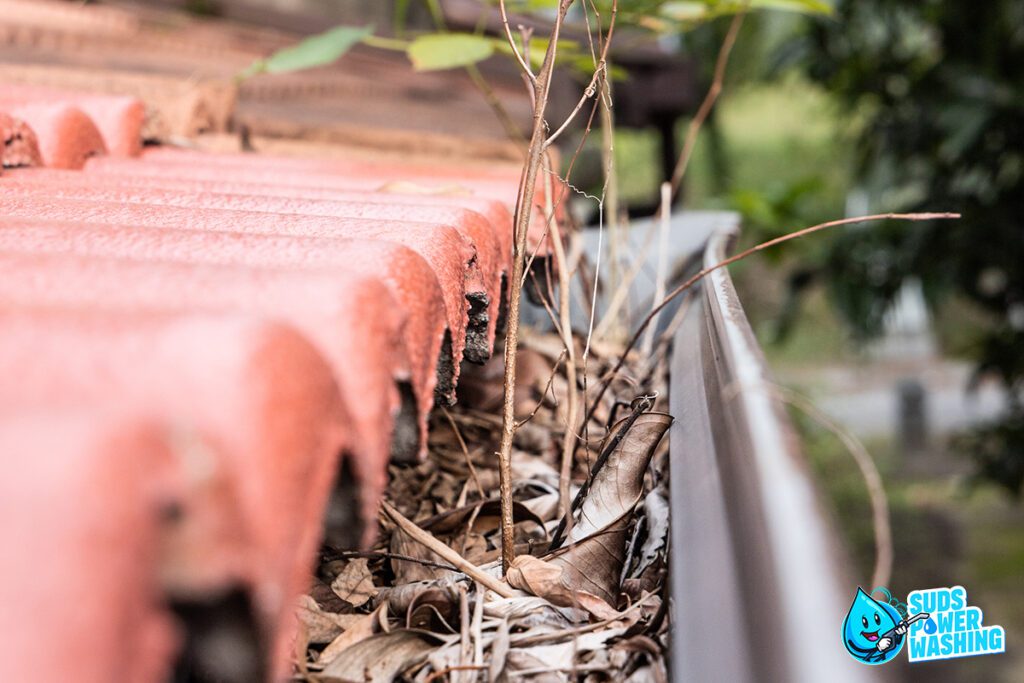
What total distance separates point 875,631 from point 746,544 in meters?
0.41

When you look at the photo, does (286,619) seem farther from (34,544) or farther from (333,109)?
(333,109)

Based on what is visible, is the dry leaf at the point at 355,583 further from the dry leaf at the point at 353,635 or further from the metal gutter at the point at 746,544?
the metal gutter at the point at 746,544

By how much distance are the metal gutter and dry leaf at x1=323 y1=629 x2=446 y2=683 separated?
0.27 metres

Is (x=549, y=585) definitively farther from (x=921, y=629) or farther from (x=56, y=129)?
(x=56, y=129)

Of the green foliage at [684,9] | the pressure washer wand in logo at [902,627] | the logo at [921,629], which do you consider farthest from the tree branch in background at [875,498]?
the green foliage at [684,9]

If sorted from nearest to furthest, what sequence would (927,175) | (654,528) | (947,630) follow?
(654,528)
(947,630)
(927,175)

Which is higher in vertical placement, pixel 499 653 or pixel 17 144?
pixel 17 144

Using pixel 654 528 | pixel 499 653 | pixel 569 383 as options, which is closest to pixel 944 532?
pixel 569 383

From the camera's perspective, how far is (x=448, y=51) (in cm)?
189

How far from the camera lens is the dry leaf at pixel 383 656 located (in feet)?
2.85

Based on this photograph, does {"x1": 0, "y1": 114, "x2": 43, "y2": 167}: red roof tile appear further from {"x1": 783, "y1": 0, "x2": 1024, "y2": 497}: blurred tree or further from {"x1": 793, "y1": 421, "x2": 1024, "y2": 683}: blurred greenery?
{"x1": 793, "y1": 421, "x2": 1024, "y2": 683}: blurred greenery

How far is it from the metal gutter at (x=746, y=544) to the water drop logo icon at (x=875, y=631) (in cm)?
19

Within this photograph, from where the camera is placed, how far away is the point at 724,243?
1.75 meters

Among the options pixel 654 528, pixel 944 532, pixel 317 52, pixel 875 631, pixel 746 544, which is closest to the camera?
pixel 746 544
